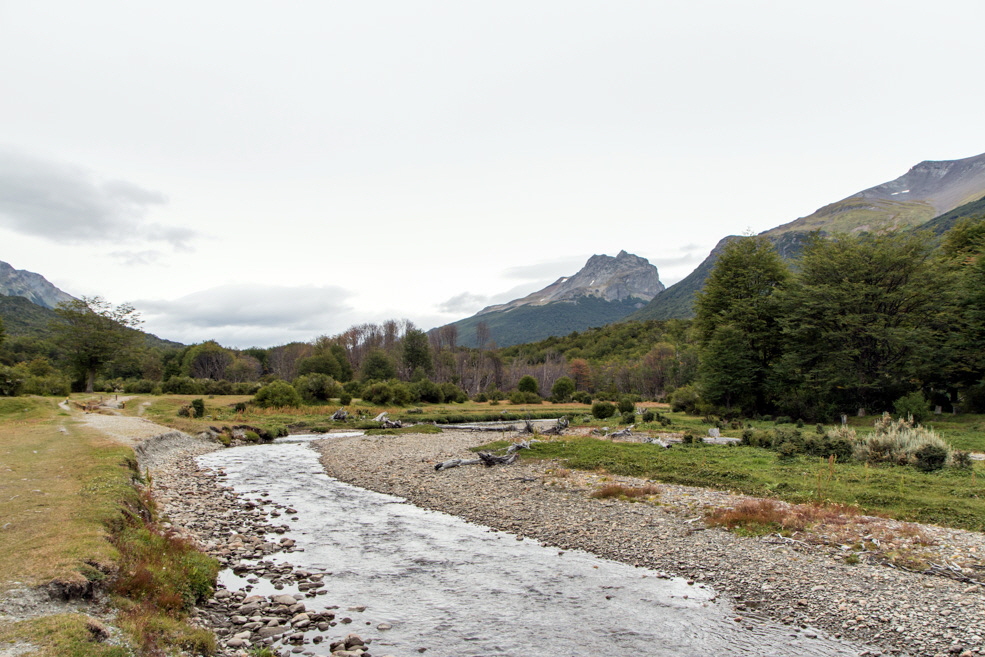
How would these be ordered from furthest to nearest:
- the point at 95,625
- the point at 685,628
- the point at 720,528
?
the point at 720,528
the point at 685,628
the point at 95,625

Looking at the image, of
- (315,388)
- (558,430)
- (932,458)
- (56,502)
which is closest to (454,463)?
(558,430)

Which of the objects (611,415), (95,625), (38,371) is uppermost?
(38,371)

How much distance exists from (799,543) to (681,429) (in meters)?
23.6

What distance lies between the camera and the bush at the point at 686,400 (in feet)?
155

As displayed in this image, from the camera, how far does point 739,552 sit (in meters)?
12.0

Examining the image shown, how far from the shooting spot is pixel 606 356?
132875 mm

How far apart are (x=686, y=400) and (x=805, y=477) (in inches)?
1301

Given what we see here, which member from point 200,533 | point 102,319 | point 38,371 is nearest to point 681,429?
point 200,533

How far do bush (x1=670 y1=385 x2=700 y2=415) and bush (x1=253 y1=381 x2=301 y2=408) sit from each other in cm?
4110

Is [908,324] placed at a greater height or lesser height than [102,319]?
lesser

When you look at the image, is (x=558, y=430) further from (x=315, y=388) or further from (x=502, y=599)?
(x=315, y=388)

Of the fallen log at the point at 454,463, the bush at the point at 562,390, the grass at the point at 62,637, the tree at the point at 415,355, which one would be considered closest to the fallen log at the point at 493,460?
the fallen log at the point at 454,463

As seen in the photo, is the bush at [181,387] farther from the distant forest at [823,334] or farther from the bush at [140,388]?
the bush at [140,388]

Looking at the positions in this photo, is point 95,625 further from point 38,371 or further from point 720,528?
point 38,371
